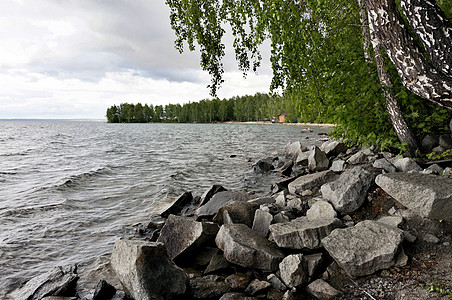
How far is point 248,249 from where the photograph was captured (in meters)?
4.66

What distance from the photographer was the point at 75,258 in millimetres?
6035

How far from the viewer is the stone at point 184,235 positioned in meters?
5.39

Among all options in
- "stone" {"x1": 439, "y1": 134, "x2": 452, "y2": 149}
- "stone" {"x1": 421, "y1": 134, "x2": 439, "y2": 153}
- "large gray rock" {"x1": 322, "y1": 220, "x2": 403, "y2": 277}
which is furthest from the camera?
"stone" {"x1": 421, "y1": 134, "x2": 439, "y2": 153}

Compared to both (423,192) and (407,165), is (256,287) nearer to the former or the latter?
(423,192)

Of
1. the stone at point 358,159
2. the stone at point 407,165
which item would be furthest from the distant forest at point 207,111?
the stone at point 407,165

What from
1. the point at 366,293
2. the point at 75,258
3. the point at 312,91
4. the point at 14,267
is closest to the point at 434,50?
the point at 366,293

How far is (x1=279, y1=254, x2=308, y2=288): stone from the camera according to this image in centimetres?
413

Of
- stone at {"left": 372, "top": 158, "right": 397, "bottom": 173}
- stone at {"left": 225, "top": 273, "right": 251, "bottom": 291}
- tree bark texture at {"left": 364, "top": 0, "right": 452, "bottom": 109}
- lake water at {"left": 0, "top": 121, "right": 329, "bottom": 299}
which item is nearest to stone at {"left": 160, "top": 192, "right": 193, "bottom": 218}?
lake water at {"left": 0, "top": 121, "right": 329, "bottom": 299}

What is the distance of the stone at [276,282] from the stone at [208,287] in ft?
2.30

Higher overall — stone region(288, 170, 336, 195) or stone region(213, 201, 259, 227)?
stone region(288, 170, 336, 195)

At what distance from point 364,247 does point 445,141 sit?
560cm

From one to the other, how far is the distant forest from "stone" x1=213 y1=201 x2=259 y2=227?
9561 centimetres

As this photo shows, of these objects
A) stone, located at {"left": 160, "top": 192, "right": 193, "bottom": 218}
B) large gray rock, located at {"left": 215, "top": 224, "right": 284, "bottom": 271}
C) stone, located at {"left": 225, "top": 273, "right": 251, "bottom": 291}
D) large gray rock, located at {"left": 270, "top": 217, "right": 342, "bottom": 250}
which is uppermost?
large gray rock, located at {"left": 270, "top": 217, "right": 342, "bottom": 250}

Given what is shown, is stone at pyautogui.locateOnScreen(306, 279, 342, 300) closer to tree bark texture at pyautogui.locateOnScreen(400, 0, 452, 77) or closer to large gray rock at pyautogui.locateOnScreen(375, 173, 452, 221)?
large gray rock at pyautogui.locateOnScreen(375, 173, 452, 221)
